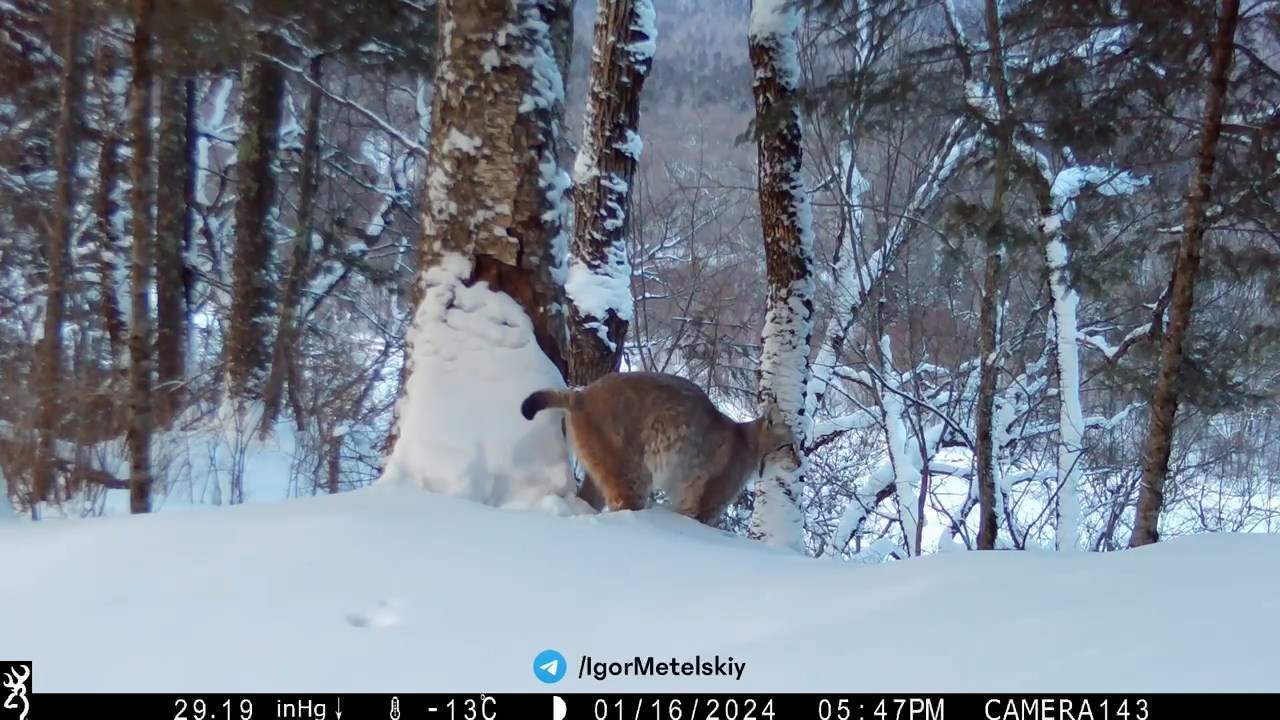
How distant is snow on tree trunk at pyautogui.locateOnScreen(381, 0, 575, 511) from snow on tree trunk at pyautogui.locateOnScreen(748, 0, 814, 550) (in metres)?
3.03

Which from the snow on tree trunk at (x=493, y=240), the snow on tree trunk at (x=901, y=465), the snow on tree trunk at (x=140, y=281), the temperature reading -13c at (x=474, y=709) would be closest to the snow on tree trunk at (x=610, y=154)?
the snow on tree trunk at (x=493, y=240)

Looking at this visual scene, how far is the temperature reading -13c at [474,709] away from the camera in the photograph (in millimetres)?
2168

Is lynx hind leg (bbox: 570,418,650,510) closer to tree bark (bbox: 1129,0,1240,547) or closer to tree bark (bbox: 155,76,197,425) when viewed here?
tree bark (bbox: 1129,0,1240,547)

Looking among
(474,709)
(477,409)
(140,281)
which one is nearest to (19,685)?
(474,709)

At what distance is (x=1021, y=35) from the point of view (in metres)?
7.07

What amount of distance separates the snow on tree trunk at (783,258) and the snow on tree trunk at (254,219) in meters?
6.87

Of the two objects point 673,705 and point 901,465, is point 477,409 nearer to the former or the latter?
point 673,705

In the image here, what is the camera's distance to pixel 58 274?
795 centimetres

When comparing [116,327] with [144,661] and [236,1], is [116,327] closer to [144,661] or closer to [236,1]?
[236,1]

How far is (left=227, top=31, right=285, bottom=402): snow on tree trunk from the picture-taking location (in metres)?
11.2

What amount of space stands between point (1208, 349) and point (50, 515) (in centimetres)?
1012

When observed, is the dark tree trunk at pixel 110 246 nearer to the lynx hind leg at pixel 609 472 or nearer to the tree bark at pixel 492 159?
the tree bark at pixel 492 159

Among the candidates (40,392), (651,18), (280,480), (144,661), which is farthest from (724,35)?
(144,661)

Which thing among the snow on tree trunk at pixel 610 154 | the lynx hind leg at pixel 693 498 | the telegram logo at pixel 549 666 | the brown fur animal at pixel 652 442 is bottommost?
the telegram logo at pixel 549 666
